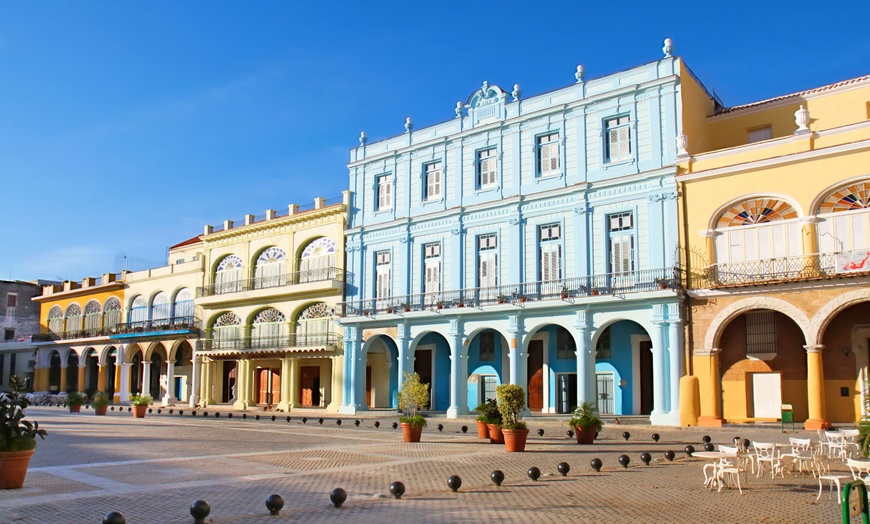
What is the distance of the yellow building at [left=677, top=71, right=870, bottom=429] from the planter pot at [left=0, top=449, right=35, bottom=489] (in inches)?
790

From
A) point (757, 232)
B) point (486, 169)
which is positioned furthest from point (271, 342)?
point (757, 232)

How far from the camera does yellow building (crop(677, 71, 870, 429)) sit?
24.0 meters

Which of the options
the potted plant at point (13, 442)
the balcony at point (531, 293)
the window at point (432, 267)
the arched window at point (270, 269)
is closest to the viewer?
the potted plant at point (13, 442)

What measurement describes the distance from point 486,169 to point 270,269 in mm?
14745

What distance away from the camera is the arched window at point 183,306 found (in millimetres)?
46906

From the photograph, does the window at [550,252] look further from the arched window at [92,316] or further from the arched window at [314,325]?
the arched window at [92,316]

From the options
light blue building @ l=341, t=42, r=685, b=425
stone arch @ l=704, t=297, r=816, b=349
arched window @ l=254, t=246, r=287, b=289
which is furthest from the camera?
arched window @ l=254, t=246, r=287, b=289

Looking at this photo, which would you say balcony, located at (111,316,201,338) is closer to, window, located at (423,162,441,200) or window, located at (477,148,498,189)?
window, located at (423,162,441,200)

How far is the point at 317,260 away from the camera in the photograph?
131 ft

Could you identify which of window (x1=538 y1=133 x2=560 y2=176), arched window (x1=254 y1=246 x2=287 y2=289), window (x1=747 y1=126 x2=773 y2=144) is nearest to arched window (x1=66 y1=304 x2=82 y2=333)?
arched window (x1=254 y1=246 x2=287 y2=289)

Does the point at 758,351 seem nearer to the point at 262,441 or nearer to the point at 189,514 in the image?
the point at 262,441

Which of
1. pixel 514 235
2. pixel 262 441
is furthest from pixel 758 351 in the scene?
pixel 262 441

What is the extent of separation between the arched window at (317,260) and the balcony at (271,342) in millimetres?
2866

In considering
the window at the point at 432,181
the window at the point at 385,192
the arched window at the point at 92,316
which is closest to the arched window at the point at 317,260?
the window at the point at 385,192
